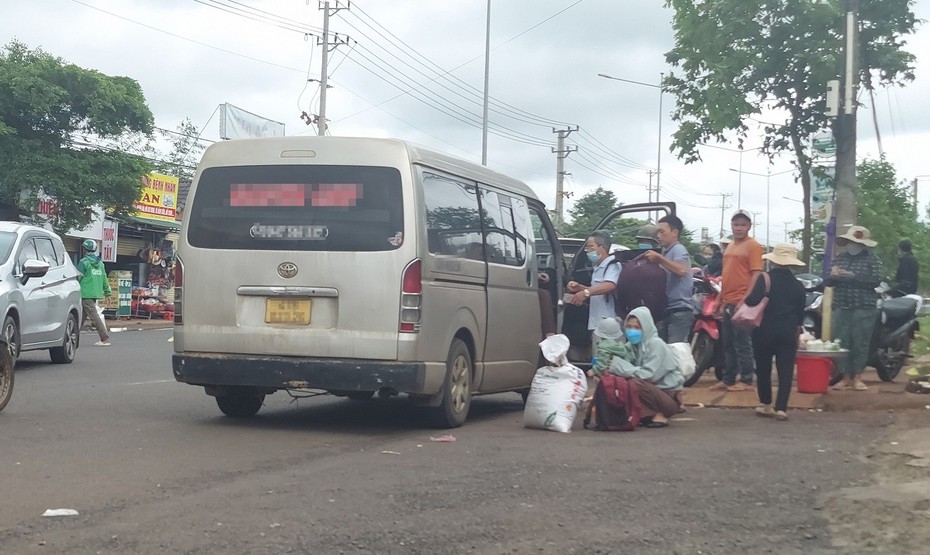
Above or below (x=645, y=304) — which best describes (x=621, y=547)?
below

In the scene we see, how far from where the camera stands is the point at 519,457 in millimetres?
7480

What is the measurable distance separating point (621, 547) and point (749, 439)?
386 cm

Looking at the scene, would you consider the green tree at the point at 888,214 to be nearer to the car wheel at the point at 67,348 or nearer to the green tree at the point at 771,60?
the green tree at the point at 771,60

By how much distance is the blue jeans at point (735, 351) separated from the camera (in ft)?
39.0

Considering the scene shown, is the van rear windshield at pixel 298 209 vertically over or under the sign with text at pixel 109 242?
under

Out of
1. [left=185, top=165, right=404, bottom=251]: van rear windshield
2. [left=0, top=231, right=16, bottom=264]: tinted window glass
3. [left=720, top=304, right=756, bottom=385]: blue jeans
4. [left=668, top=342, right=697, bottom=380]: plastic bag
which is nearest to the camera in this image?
[left=185, top=165, right=404, bottom=251]: van rear windshield

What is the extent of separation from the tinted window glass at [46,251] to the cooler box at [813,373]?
30.9 ft

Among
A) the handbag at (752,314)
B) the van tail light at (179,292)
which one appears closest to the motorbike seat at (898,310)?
the handbag at (752,314)

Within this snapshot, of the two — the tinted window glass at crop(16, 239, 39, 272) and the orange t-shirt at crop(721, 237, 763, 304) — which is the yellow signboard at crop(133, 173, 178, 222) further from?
the orange t-shirt at crop(721, 237, 763, 304)

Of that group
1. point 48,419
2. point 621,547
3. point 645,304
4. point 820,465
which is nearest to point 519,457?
point 820,465

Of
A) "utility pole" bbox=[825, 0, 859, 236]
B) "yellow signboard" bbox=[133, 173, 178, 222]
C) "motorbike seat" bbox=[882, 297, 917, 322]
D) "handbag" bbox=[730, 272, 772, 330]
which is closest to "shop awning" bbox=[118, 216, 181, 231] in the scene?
"yellow signboard" bbox=[133, 173, 178, 222]

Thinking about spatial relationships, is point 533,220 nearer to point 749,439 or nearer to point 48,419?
point 749,439

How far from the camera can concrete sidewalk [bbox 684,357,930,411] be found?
10703 mm

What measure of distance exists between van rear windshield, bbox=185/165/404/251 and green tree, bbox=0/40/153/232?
20.0m
